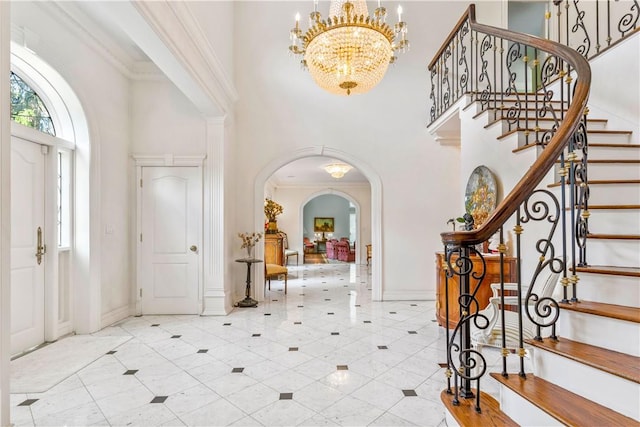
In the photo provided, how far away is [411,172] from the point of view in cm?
584

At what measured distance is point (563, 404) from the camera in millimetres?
1521

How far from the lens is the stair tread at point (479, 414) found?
170cm

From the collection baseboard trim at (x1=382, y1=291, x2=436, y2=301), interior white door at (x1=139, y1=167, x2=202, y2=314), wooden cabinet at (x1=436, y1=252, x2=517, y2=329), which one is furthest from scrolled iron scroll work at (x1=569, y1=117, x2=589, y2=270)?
interior white door at (x1=139, y1=167, x2=202, y2=314)

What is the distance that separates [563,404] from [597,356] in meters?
0.31

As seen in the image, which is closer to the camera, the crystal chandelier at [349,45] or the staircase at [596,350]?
the staircase at [596,350]

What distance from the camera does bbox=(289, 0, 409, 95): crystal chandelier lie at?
343cm

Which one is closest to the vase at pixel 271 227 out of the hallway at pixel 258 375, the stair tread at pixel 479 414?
the hallway at pixel 258 375

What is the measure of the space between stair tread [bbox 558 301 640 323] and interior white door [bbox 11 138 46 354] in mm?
4849

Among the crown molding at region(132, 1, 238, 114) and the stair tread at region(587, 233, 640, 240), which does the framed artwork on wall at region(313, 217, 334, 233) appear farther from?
the stair tread at region(587, 233, 640, 240)

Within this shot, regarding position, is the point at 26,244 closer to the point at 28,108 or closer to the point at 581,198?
the point at 28,108

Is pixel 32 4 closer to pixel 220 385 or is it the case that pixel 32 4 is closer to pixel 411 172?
pixel 220 385

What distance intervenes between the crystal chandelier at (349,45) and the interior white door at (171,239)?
2523 millimetres

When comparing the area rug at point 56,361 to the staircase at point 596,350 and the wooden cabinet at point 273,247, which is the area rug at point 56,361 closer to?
the staircase at point 596,350

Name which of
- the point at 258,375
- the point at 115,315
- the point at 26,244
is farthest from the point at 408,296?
the point at 26,244
